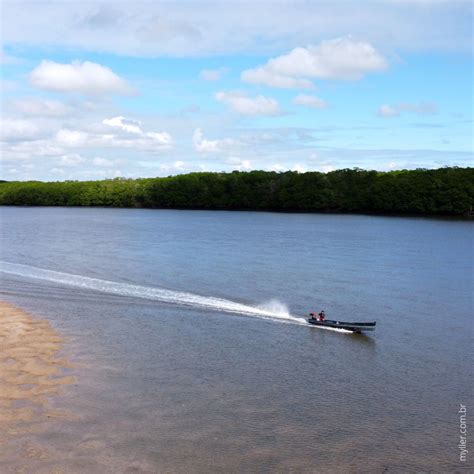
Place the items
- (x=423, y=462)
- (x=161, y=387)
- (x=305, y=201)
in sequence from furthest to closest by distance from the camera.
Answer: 1. (x=305, y=201)
2. (x=161, y=387)
3. (x=423, y=462)

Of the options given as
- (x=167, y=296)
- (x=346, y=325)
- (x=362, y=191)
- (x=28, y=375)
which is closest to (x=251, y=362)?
(x=346, y=325)

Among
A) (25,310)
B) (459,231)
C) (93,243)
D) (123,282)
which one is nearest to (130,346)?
(25,310)

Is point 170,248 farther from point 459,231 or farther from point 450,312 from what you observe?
point 459,231

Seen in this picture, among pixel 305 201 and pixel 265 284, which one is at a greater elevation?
pixel 305 201

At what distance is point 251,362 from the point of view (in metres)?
29.8

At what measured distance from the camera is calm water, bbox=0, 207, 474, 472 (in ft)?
66.2

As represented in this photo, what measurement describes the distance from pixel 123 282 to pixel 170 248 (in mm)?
29720

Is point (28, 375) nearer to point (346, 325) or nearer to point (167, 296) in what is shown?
point (346, 325)

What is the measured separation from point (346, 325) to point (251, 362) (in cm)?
875

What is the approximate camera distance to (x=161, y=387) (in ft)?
84.2

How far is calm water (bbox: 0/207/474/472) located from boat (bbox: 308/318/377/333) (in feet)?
2.22

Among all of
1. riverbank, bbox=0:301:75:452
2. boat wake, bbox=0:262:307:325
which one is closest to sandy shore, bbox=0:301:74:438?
riverbank, bbox=0:301:75:452

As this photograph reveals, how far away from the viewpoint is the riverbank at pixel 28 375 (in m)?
21.0

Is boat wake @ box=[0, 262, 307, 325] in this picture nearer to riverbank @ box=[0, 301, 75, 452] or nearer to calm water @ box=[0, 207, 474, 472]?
calm water @ box=[0, 207, 474, 472]
